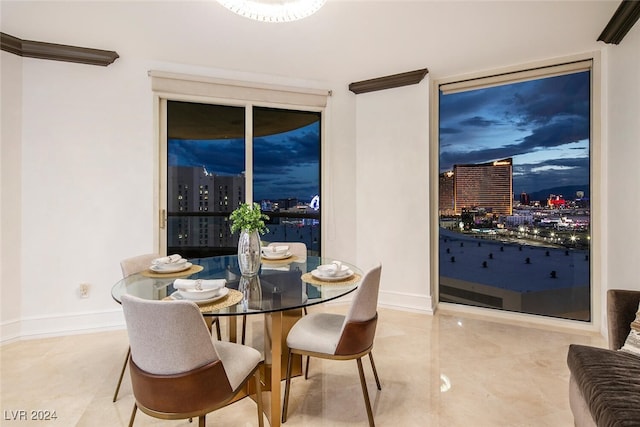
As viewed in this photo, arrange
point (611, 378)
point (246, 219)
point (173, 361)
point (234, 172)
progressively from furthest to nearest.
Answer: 1. point (234, 172)
2. point (246, 219)
3. point (611, 378)
4. point (173, 361)

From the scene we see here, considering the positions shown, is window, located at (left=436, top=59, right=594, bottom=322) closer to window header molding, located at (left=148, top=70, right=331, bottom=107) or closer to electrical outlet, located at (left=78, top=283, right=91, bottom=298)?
window header molding, located at (left=148, top=70, right=331, bottom=107)

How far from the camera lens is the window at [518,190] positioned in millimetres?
3061

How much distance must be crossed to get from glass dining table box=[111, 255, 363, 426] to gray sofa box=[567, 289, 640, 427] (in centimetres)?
110

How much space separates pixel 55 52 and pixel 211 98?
129 centimetres

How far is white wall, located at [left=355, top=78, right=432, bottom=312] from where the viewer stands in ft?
11.3

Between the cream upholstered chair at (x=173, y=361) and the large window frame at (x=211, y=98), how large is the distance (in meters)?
2.11

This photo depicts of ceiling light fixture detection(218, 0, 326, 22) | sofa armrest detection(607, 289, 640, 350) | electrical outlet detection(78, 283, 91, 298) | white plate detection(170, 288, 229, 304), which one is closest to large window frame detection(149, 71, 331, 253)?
electrical outlet detection(78, 283, 91, 298)

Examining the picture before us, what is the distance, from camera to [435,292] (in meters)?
3.56

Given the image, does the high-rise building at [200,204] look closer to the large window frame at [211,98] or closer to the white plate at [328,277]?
the large window frame at [211,98]

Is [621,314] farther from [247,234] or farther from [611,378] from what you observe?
[247,234]

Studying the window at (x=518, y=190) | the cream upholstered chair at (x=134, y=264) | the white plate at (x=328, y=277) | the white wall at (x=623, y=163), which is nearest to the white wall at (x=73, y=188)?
the cream upholstered chair at (x=134, y=264)

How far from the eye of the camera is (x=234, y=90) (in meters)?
3.31

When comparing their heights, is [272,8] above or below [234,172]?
above

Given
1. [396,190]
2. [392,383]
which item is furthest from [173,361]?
[396,190]
